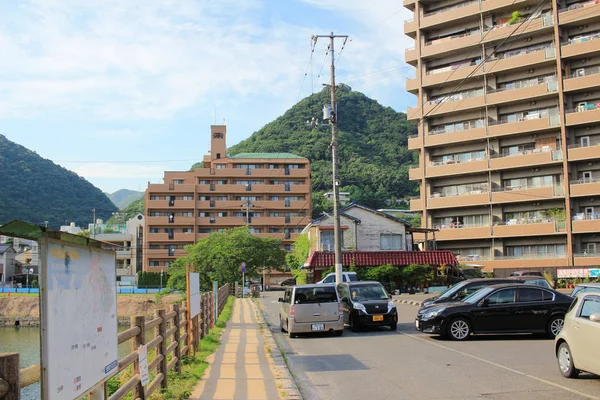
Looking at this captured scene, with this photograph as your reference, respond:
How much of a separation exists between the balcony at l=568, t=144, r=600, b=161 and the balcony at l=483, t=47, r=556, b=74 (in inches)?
334

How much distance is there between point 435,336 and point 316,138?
84320 millimetres

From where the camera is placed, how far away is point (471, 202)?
2195 inches

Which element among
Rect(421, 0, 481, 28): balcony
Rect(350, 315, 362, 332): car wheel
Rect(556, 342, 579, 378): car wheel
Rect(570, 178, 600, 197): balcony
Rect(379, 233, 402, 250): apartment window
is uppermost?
Rect(421, 0, 481, 28): balcony

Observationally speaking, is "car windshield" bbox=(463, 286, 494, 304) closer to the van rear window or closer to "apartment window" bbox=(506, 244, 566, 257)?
the van rear window

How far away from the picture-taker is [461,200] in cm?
5638

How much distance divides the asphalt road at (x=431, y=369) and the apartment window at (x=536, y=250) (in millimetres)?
40378

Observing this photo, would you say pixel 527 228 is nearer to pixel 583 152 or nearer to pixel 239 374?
pixel 583 152

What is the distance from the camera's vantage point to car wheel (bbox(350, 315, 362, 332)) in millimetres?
18500

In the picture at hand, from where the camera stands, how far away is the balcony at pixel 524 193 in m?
52.2

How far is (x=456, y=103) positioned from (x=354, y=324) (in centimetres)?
4321

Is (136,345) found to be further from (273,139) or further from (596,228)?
(273,139)

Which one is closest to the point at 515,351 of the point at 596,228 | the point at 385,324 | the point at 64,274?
the point at 385,324

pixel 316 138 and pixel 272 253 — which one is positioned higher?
pixel 316 138

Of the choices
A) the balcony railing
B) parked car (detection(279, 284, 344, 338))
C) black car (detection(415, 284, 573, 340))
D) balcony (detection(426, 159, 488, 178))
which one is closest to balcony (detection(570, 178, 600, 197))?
balcony (detection(426, 159, 488, 178))
